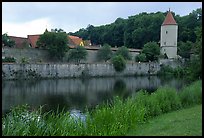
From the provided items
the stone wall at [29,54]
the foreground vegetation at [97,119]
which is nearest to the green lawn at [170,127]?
the foreground vegetation at [97,119]

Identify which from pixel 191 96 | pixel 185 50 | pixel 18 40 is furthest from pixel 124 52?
pixel 191 96

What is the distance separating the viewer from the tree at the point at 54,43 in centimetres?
4208

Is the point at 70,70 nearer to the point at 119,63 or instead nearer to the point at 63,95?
the point at 119,63

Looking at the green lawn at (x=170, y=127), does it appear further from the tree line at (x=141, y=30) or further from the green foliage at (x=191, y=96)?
the tree line at (x=141, y=30)

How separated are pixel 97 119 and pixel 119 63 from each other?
117 ft

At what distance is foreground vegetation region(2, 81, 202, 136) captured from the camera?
697cm

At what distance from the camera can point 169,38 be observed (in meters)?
52.4

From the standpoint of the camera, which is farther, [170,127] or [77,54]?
[77,54]

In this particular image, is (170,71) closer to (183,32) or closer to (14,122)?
(183,32)

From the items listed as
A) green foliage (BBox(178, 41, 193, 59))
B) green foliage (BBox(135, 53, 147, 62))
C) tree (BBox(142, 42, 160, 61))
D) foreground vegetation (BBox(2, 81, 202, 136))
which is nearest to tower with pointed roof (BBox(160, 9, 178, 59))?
green foliage (BBox(178, 41, 193, 59))

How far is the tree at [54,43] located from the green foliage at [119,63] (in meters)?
6.20

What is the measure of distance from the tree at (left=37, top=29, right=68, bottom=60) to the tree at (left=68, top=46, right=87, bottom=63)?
1.48 m

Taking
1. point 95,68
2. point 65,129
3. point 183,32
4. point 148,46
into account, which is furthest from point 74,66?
point 65,129

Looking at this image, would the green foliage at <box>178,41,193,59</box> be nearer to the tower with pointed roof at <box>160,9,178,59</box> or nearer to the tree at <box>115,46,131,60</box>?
the tower with pointed roof at <box>160,9,178,59</box>
